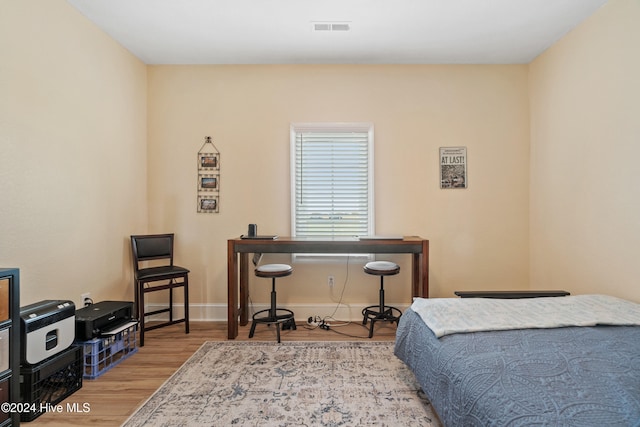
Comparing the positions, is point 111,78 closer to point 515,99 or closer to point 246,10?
point 246,10

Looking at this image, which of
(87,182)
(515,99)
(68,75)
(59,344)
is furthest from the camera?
(515,99)

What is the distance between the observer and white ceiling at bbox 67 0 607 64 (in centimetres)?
245

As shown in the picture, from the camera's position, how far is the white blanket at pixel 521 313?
165cm

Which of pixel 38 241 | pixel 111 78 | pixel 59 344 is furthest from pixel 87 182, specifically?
pixel 59 344

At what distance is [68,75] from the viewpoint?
→ 7.88 feet

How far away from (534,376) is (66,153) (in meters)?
3.25

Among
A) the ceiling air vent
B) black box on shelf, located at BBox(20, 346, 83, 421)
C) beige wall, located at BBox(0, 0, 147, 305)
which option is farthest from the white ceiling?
black box on shelf, located at BBox(20, 346, 83, 421)

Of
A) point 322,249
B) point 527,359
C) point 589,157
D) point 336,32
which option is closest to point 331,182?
point 322,249

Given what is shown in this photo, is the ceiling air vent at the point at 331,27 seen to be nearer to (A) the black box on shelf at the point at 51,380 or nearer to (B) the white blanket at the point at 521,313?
(B) the white blanket at the point at 521,313

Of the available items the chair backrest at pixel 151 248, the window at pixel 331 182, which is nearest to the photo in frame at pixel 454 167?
the window at pixel 331 182

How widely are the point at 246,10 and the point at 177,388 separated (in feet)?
9.53

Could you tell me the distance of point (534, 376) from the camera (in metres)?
1.16

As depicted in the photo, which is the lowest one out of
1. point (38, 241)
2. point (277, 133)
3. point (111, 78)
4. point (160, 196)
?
point (38, 241)

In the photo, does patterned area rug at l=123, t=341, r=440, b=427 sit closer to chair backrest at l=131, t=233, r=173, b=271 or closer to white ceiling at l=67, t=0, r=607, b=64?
chair backrest at l=131, t=233, r=173, b=271
